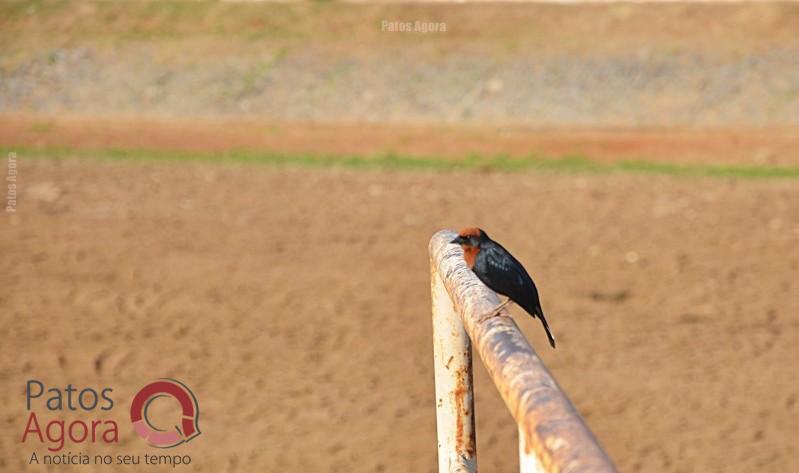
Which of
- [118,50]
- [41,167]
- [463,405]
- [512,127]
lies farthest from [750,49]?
[463,405]

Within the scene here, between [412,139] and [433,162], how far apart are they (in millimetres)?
2316

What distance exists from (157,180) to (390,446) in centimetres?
778

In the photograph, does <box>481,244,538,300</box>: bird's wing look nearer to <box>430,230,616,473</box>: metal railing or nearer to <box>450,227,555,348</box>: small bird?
<box>450,227,555,348</box>: small bird

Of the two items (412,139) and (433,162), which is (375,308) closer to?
(433,162)

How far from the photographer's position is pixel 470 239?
2990 mm

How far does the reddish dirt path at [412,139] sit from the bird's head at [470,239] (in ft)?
40.7

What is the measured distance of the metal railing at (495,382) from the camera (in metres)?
1.33

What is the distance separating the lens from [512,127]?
18.2 meters

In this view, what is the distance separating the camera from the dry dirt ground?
20.8 feet

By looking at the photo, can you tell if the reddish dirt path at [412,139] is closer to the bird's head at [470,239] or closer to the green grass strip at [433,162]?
the green grass strip at [433,162]

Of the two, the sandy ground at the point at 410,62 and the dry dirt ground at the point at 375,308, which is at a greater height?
the sandy ground at the point at 410,62

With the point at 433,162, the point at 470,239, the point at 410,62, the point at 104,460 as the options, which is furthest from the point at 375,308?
the point at 410,62

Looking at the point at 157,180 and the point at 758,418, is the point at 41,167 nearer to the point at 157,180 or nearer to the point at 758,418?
the point at 157,180

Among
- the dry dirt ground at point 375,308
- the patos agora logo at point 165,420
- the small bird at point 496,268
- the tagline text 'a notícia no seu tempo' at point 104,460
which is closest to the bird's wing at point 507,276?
the small bird at point 496,268
